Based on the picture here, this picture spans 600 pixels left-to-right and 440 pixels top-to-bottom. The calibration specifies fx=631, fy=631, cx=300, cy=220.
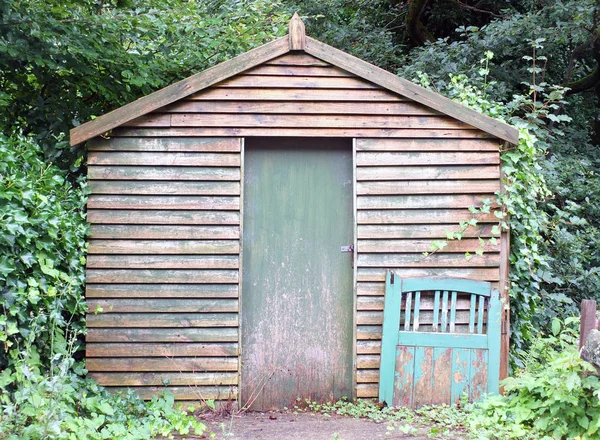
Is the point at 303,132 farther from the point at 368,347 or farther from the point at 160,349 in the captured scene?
the point at 160,349

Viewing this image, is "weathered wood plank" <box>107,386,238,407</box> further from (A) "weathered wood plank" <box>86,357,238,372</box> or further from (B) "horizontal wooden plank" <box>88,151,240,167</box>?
(B) "horizontal wooden plank" <box>88,151,240,167</box>

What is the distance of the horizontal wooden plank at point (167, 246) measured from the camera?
561cm

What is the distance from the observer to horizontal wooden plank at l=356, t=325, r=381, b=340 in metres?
5.68

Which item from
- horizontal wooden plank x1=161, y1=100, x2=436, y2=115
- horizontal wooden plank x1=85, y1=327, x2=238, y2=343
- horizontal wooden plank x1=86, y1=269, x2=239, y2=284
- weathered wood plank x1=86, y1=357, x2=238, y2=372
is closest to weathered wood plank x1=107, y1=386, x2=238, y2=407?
weathered wood plank x1=86, y1=357, x2=238, y2=372

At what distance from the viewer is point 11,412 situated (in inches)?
148

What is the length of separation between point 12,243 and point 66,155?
2320 mm

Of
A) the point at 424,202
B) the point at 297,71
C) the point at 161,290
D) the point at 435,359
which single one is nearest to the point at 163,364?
the point at 161,290

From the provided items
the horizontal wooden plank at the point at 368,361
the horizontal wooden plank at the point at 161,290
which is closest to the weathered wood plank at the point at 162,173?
the horizontal wooden plank at the point at 161,290

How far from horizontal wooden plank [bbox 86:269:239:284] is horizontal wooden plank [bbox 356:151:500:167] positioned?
1.58 metres

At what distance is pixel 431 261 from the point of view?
570 cm

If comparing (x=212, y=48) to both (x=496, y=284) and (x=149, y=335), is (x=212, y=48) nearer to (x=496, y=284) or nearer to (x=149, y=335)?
(x=149, y=335)

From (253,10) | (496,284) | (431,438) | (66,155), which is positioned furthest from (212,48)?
(431,438)

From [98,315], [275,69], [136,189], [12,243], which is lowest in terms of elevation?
[98,315]

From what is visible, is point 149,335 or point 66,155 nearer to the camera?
point 149,335
